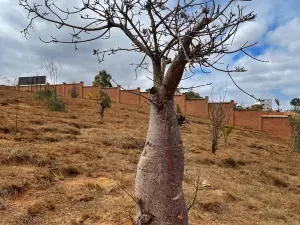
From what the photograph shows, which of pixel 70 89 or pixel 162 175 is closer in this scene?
pixel 162 175

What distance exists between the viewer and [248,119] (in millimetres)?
23922

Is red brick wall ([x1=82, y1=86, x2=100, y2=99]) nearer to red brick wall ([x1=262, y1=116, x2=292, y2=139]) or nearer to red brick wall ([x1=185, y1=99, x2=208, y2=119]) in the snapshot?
red brick wall ([x1=185, y1=99, x2=208, y2=119])

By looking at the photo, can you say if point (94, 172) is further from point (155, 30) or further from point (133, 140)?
point (155, 30)

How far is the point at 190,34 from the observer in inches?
75.9

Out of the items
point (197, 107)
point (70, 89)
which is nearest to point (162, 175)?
point (197, 107)

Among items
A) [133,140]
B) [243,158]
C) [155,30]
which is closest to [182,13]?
[155,30]

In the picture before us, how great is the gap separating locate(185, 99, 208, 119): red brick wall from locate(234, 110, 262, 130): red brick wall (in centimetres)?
234

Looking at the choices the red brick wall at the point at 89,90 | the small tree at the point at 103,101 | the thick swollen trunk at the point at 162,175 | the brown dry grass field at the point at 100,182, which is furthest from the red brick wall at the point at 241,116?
the thick swollen trunk at the point at 162,175

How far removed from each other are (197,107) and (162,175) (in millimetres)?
23827

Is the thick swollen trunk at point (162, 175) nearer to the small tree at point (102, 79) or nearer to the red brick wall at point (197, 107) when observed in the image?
the red brick wall at point (197, 107)

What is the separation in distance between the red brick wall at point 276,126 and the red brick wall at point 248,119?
0.40m

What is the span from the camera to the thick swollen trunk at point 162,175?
6.81 ft

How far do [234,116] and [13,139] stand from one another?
19.7 metres

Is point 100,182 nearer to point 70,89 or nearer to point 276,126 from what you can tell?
point 276,126
